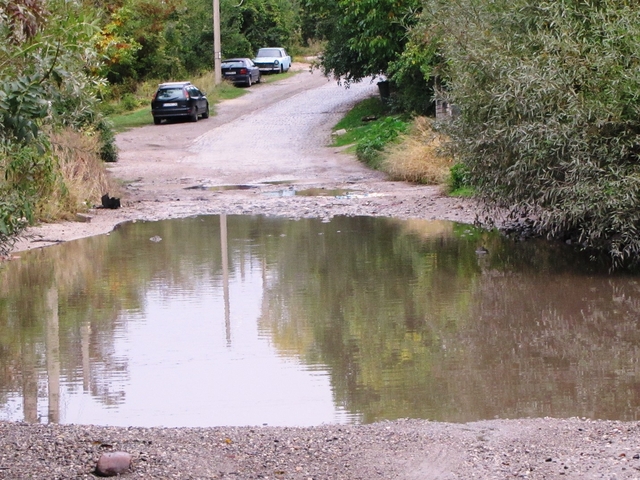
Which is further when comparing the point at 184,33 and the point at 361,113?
the point at 184,33

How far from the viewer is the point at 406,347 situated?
10.1 metres

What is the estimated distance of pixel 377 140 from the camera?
2794 cm

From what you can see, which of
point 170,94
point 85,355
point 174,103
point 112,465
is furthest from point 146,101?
point 112,465

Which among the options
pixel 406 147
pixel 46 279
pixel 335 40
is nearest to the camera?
pixel 46 279

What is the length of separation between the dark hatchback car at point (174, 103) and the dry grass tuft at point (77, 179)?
16.7 metres

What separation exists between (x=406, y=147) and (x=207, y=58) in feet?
101

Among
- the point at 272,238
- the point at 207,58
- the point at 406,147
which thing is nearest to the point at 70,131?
the point at 272,238

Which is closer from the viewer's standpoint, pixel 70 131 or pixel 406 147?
pixel 70 131

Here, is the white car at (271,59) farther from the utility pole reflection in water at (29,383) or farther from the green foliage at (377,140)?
the utility pole reflection in water at (29,383)

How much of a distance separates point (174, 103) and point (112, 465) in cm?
3352

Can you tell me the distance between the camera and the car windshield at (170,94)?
3845 centimetres

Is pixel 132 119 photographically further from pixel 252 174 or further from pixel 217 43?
pixel 252 174

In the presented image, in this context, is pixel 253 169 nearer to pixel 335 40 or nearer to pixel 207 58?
pixel 335 40

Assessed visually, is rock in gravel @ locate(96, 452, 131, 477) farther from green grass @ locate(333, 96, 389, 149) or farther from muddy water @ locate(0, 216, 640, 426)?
green grass @ locate(333, 96, 389, 149)
